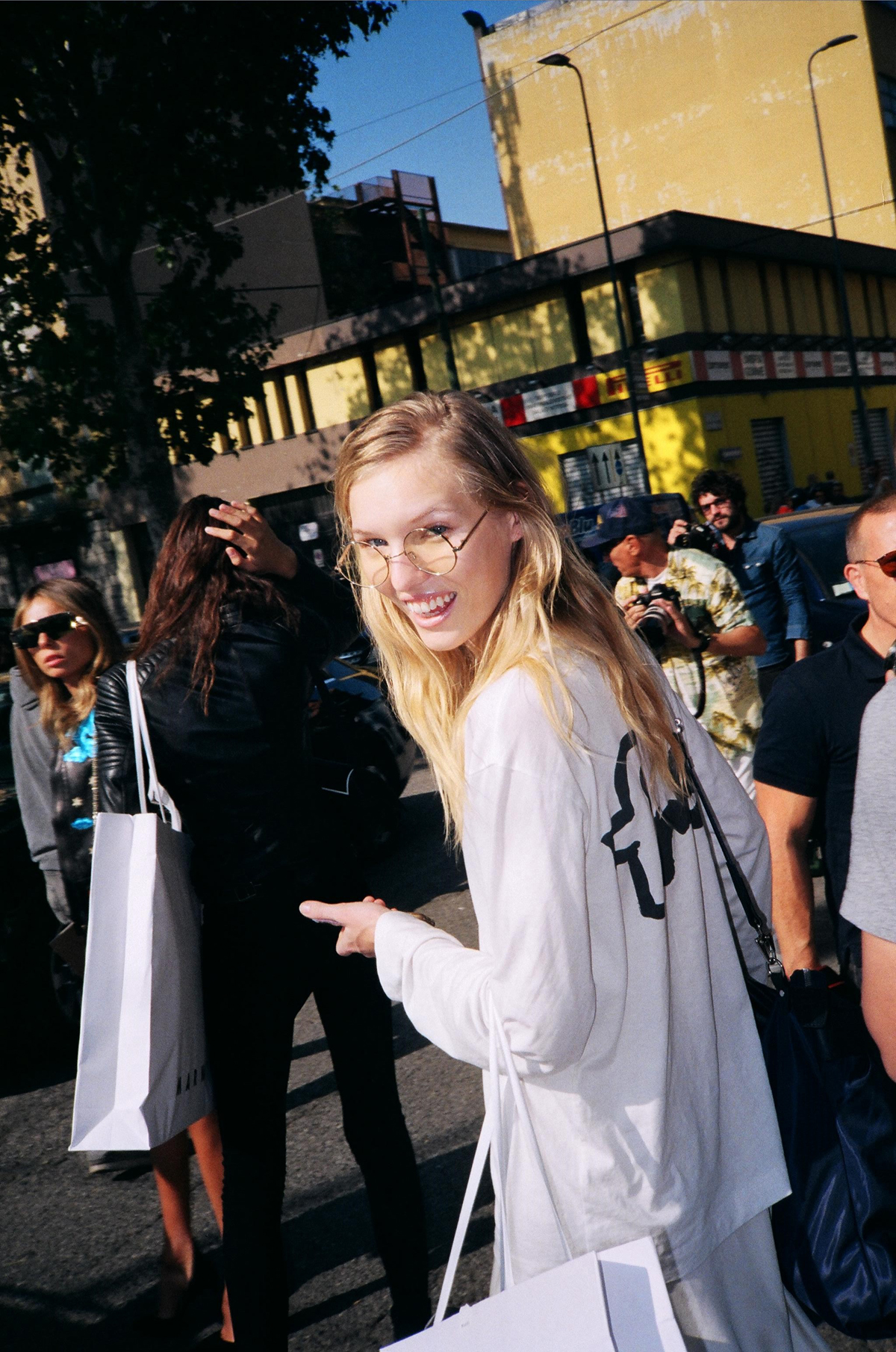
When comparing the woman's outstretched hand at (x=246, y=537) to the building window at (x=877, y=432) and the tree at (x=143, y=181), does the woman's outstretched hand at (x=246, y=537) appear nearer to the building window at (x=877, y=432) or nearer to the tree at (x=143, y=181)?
the tree at (x=143, y=181)

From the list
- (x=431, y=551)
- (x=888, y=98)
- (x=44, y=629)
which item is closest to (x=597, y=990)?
(x=431, y=551)

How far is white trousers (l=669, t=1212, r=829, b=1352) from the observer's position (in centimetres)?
142

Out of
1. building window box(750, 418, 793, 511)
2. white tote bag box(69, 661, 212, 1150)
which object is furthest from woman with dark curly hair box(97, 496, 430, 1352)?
building window box(750, 418, 793, 511)

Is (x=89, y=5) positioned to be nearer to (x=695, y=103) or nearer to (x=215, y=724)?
(x=215, y=724)

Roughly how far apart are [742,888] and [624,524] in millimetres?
3110

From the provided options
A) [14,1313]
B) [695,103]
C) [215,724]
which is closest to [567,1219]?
[215,724]

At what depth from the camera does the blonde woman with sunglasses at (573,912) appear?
1266 mm

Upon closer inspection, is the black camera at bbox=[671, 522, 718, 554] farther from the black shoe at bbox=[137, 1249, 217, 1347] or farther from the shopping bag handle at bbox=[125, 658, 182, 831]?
the black shoe at bbox=[137, 1249, 217, 1347]

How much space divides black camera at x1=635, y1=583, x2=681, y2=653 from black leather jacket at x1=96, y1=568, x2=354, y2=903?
78.6 inches

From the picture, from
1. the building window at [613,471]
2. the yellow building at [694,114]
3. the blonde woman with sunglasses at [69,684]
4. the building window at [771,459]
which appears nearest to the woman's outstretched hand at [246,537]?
the blonde woman with sunglasses at [69,684]

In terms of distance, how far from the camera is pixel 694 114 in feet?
114

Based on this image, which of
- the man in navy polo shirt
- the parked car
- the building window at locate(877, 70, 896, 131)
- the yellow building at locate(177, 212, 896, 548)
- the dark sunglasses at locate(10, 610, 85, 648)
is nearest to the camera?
the man in navy polo shirt

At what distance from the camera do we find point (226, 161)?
14.4 metres

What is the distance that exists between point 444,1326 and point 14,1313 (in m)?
2.58
